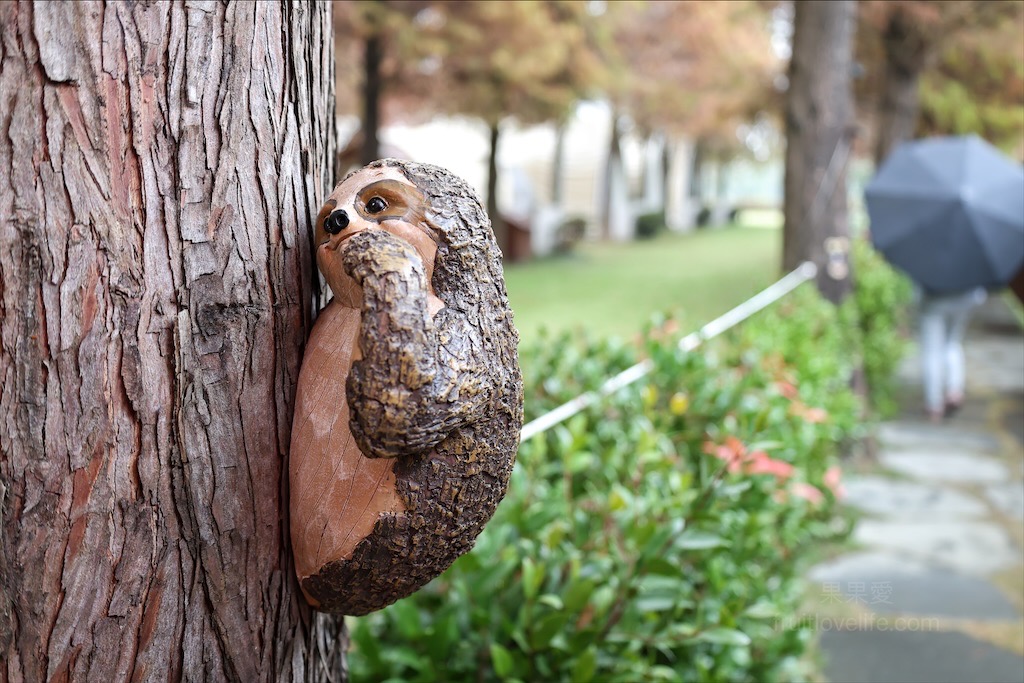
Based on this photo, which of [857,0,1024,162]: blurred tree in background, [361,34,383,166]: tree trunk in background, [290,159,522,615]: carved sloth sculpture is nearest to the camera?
[290,159,522,615]: carved sloth sculpture

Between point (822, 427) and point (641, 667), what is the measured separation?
215 centimetres

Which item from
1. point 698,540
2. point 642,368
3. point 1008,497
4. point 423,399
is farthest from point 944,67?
point 423,399

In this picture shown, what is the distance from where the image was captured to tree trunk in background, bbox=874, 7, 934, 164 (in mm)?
9953

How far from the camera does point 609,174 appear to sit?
21469 millimetres

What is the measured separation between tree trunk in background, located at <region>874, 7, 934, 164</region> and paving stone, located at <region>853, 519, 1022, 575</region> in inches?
263

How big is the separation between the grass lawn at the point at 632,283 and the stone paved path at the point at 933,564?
1.42 m

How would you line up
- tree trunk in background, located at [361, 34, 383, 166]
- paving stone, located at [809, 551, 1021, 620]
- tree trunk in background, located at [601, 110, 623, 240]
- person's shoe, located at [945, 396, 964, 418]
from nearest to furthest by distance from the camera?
paving stone, located at [809, 551, 1021, 620] → person's shoe, located at [945, 396, 964, 418] → tree trunk in background, located at [361, 34, 383, 166] → tree trunk in background, located at [601, 110, 623, 240]

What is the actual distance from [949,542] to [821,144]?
3.06 m

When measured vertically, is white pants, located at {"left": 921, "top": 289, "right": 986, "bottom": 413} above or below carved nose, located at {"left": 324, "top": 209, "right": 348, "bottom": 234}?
below

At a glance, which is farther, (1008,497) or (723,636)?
(1008,497)

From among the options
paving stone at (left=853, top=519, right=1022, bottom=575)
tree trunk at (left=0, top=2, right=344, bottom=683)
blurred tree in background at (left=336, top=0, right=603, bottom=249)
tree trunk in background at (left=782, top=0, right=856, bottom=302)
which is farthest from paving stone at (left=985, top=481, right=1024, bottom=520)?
blurred tree in background at (left=336, top=0, right=603, bottom=249)

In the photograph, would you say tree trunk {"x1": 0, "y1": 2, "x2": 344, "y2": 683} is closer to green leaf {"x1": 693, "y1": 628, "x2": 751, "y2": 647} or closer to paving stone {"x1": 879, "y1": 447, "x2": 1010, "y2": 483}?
green leaf {"x1": 693, "y1": 628, "x2": 751, "y2": 647}

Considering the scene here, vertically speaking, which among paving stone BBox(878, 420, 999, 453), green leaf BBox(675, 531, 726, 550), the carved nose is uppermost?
the carved nose

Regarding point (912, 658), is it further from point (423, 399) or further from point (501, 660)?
point (423, 399)
